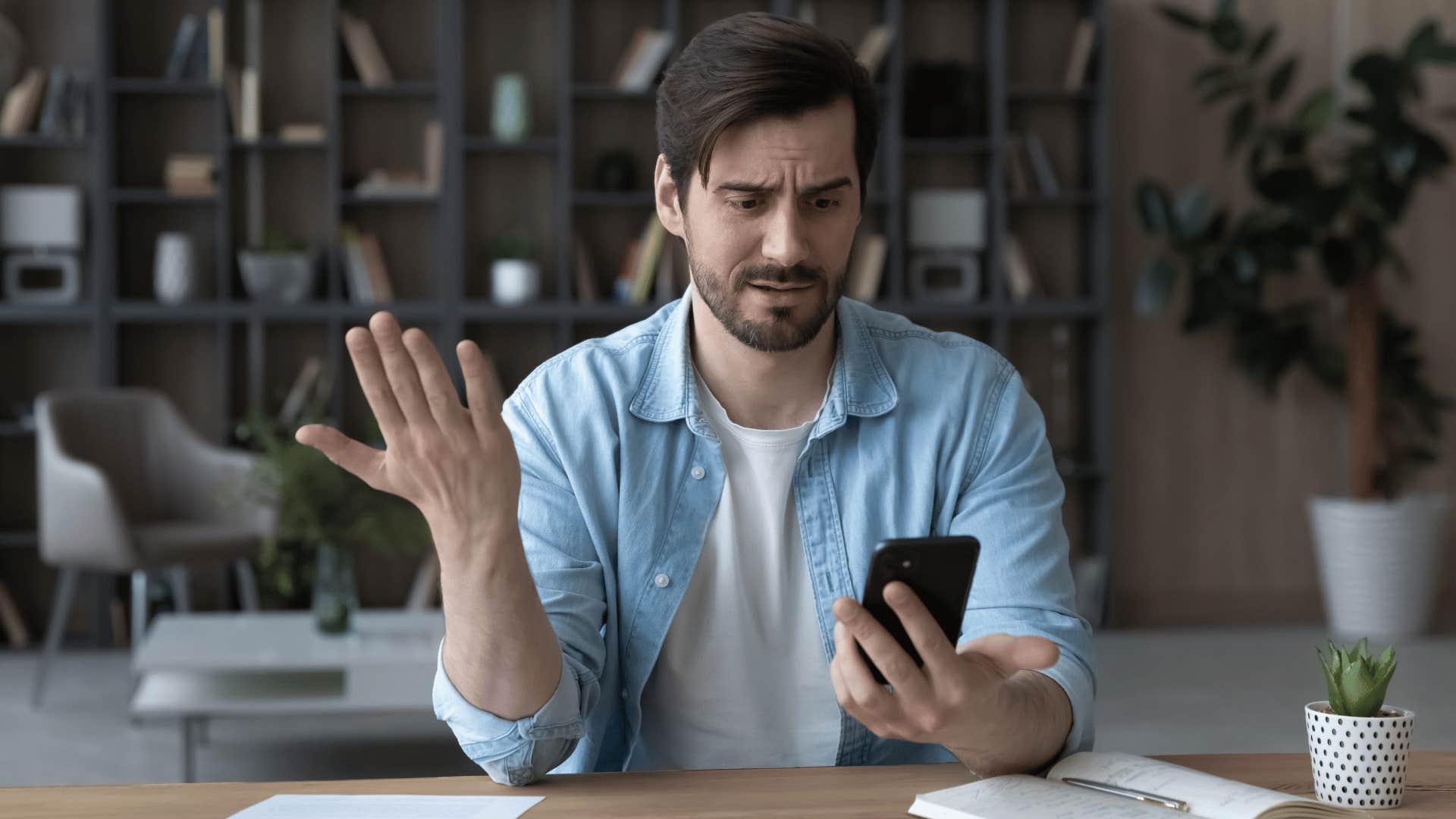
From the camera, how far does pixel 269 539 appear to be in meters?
4.09

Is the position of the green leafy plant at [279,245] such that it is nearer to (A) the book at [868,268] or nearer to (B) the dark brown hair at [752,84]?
(A) the book at [868,268]

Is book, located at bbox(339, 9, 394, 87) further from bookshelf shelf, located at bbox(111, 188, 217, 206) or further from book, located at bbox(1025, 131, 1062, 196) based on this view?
book, located at bbox(1025, 131, 1062, 196)

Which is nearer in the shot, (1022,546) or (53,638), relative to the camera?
(1022,546)

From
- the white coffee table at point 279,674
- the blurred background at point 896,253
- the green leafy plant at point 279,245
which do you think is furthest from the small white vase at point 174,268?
the white coffee table at point 279,674

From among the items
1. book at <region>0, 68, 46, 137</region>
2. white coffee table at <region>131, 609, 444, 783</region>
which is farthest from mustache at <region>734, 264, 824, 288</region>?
book at <region>0, 68, 46, 137</region>

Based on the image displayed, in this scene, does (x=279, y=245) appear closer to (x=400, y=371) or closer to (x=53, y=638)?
(x=53, y=638)

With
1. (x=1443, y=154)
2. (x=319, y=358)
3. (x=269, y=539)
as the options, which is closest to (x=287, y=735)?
(x=269, y=539)

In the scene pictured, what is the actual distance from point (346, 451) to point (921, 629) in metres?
0.48

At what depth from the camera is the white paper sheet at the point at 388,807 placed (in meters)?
1.16

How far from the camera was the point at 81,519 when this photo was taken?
434 cm

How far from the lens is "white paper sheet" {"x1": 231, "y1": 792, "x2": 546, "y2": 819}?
1.16 meters

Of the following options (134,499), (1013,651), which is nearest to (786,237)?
(1013,651)

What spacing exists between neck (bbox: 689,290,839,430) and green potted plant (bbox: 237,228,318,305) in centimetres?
381

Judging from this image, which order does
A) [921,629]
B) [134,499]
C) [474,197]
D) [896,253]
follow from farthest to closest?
1. [474,197]
2. [896,253]
3. [134,499]
4. [921,629]
